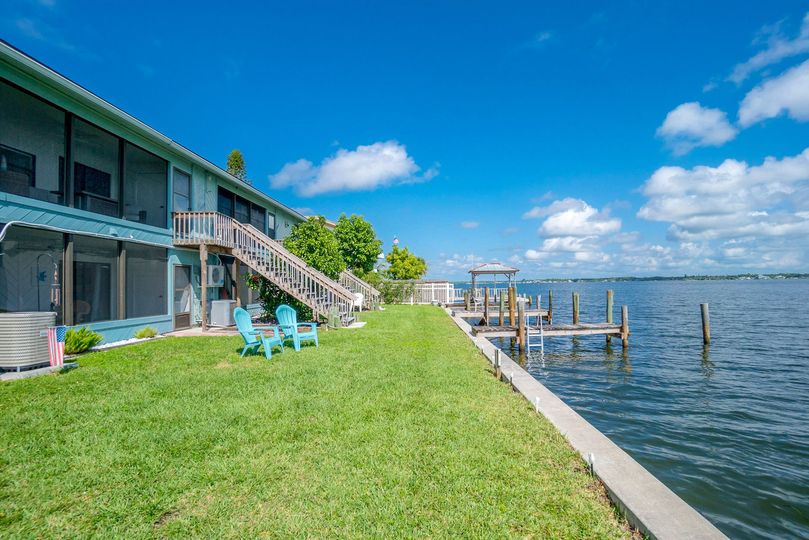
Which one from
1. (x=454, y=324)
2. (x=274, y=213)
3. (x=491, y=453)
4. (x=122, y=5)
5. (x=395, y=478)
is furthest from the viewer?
(x=274, y=213)

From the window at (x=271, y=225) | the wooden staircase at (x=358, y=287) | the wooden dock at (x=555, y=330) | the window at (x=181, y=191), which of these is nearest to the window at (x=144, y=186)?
the window at (x=181, y=191)

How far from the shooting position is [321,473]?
358cm

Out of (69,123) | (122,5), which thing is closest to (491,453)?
(69,123)

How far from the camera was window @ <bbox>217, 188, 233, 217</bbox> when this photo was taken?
15947 millimetres

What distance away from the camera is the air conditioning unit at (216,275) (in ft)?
46.5

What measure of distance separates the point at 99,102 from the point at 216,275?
6.67m

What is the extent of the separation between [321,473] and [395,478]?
657 mm

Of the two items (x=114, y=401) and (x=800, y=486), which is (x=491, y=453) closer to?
(x=800, y=486)

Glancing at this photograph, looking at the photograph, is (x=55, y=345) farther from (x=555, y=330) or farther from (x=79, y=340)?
(x=555, y=330)

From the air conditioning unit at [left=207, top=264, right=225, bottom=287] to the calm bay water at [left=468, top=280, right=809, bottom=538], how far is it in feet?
36.5

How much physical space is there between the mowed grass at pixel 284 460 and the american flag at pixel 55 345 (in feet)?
1.72

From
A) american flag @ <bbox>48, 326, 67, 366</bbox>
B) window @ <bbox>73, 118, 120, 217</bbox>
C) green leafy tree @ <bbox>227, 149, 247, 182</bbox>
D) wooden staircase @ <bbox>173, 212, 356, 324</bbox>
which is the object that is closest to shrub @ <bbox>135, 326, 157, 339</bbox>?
wooden staircase @ <bbox>173, 212, 356, 324</bbox>

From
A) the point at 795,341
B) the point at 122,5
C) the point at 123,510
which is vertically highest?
the point at 122,5

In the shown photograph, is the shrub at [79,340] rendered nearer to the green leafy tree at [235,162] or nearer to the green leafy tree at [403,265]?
the green leafy tree at [235,162]
